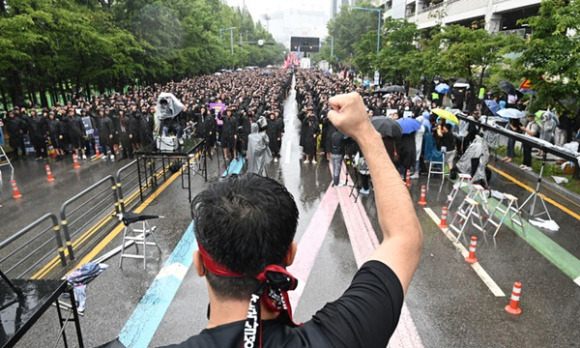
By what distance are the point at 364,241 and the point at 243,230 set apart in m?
7.22

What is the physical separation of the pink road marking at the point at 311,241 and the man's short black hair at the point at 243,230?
16.1 ft

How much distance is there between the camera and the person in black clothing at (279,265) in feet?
3.76

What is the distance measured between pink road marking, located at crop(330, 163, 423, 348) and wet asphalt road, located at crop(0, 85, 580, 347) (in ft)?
0.42

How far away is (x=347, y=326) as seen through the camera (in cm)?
114

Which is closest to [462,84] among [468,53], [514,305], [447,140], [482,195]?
[468,53]

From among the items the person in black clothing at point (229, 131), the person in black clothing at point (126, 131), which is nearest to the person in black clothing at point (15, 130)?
the person in black clothing at point (126, 131)

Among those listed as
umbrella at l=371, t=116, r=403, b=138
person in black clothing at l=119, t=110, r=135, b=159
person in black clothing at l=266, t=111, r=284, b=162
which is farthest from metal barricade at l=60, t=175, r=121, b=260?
umbrella at l=371, t=116, r=403, b=138

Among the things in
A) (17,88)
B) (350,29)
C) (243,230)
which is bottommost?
(17,88)

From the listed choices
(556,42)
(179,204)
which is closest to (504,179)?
(556,42)

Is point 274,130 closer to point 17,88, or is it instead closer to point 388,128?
point 388,128

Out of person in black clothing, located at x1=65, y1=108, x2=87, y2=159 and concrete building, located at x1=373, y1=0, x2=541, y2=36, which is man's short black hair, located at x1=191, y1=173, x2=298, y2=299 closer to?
person in black clothing, located at x1=65, y1=108, x2=87, y2=159

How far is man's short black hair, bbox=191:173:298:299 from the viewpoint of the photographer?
1243 millimetres

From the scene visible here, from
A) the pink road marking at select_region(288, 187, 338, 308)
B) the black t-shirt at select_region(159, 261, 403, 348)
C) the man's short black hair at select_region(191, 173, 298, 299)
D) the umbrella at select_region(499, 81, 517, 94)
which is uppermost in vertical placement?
the man's short black hair at select_region(191, 173, 298, 299)

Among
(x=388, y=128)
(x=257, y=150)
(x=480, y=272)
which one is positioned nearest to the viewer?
(x=480, y=272)
